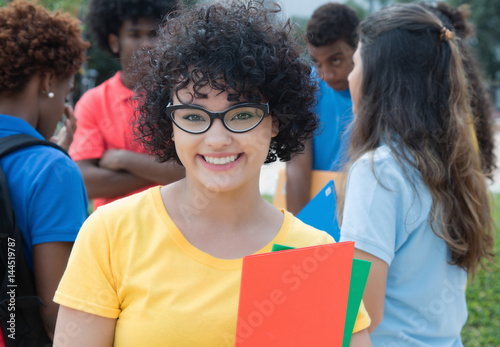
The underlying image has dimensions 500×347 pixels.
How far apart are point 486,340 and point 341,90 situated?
2.57 metres

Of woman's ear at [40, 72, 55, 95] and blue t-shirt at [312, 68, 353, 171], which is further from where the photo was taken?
blue t-shirt at [312, 68, 353, 171]

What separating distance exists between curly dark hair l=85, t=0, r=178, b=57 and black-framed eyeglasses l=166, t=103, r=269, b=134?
1706 millimetres

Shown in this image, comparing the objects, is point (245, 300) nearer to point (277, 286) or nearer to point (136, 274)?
point (277, 286)

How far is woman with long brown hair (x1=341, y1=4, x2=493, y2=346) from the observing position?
182 cm

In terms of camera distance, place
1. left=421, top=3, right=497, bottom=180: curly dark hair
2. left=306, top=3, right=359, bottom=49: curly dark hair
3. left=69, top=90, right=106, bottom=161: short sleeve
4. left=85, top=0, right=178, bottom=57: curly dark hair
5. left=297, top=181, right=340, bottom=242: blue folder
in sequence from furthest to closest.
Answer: left=306, top=3, right=359, bottom=49: curly dark hair → left=85, top=0, right=178, bottom=57: curly dark hair → left=69, top=90, right=106, bottom=161: short sleeve → left=421, top=3, right=497, bottom=180: curly dark hair → left=297, top=181, right=340, bottom=242: blue folder

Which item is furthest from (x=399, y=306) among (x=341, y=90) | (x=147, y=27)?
(x=147, y=27)

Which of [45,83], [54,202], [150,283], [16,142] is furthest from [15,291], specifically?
[45,83]

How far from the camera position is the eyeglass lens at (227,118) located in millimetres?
1431

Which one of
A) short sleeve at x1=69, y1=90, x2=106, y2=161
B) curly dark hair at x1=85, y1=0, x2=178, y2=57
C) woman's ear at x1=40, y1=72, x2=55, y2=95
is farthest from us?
curly dark hair at x1=85, y1=0, x2=178, y2=57

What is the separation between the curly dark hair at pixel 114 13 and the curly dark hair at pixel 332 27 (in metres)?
0.86

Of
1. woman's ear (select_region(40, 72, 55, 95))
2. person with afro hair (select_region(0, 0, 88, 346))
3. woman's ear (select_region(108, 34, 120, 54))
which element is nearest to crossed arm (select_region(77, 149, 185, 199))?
person with afro hair (select_region(0, 0, 88, 346))

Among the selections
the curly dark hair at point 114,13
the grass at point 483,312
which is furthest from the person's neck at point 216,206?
the grass at point 483,312

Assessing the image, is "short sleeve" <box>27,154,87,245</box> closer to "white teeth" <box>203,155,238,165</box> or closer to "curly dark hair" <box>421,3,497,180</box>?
"white teeth" <box>203,155,238,165</box>

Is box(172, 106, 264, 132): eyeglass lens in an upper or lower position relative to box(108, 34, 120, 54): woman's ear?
upper
